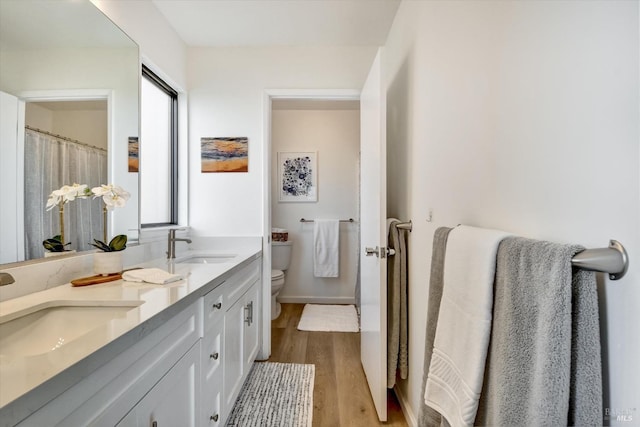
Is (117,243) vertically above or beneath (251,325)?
above

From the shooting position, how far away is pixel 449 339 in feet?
2.70

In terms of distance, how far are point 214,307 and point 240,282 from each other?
1.40 ft

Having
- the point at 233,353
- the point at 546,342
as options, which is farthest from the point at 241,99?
the point at 546,342

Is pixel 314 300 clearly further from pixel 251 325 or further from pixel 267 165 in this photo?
pixel 267 165

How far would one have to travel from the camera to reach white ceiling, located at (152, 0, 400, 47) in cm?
184

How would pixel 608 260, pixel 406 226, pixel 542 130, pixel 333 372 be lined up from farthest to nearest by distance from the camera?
pixel 333 372
pixel 406 226
pixel 542 130
pixel 608 260

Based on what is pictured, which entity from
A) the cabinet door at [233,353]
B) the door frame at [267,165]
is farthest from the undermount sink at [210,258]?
the cabinet door at [233,353]

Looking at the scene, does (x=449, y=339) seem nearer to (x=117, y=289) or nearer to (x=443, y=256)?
(x=443, y=256)

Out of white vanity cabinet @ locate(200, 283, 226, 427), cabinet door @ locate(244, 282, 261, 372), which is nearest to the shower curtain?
white vanity cabinet @ locate(200, 283, 226, 427)

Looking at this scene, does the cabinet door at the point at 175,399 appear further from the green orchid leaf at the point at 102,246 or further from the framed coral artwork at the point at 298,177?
the framed coral artwork at the point at 298,177

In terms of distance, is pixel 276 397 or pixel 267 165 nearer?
pixel 276 397

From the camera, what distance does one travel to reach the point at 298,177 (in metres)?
3.64

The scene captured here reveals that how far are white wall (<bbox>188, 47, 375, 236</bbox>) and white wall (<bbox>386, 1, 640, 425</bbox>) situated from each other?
40.8 inches

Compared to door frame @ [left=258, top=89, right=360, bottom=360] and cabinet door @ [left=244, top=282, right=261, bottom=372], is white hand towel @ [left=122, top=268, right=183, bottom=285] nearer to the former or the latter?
cabinet door @ [left=244, top=282, right=261, bottom=372]
